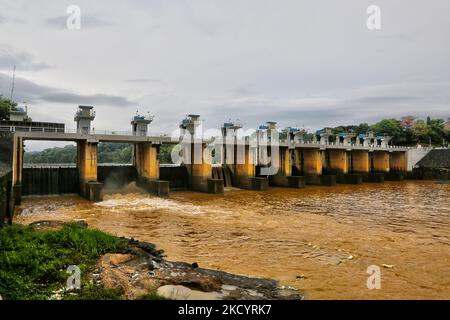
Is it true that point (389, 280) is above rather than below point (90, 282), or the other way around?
below

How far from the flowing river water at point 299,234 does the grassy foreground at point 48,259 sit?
3.10 m

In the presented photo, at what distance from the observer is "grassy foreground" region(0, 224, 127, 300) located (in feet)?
25.7

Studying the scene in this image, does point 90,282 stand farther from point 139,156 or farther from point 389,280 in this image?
point 139,156

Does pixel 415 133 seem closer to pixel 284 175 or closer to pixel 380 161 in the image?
pixel 380 161

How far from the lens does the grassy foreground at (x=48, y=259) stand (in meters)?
7.82

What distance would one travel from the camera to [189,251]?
14.0 m

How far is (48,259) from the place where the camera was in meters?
9.74

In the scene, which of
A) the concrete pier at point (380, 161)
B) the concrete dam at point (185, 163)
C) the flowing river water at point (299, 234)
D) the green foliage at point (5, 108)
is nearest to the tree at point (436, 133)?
the concrete pier at point (380, 161)

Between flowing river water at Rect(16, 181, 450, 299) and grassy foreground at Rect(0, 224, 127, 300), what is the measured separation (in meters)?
3.10

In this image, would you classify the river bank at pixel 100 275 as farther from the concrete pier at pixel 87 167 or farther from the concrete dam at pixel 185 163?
the concrete pier at pixel 87 167

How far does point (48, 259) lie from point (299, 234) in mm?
11719

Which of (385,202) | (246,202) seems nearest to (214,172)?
(246,202)
